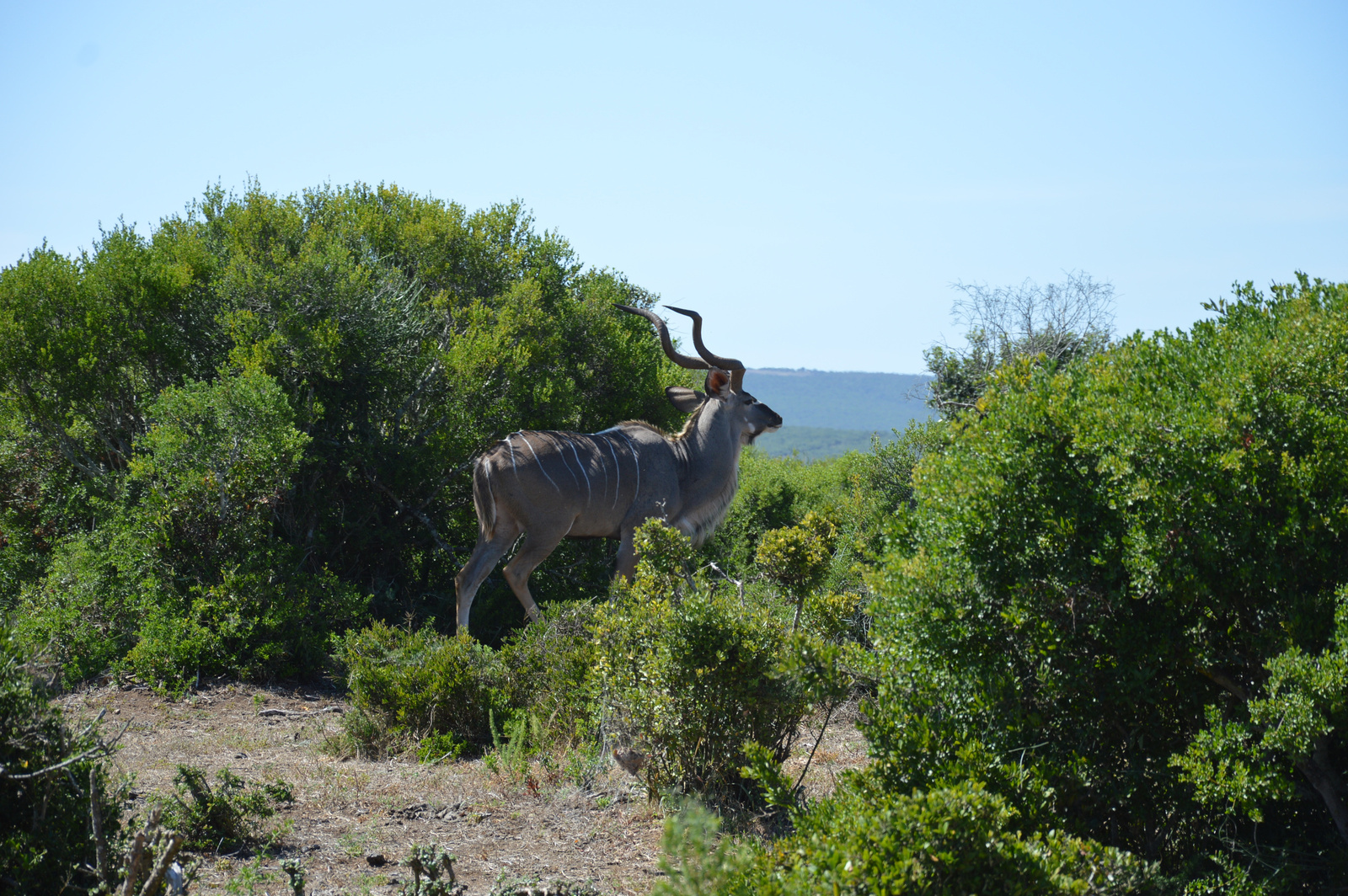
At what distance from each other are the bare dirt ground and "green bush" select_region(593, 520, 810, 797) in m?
0.35

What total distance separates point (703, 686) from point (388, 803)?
183cm

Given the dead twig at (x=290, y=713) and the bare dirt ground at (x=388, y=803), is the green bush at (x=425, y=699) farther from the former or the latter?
the dead twig at (x=290, y=713)

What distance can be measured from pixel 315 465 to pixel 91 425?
2.13m

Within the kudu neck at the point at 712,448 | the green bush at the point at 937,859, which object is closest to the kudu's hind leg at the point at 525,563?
the kudu neck at the point at 712,448

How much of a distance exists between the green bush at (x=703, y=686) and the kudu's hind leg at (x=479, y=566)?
391cm

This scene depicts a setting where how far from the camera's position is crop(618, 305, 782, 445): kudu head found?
1058 cm

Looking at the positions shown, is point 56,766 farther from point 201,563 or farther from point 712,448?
point 712,448

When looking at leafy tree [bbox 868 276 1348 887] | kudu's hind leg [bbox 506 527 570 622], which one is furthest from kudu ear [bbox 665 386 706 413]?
leafy tree [bbox 868 276 1348 887]

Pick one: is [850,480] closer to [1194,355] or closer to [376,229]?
[376,229]

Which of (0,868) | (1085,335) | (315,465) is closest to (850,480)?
(1085,335)

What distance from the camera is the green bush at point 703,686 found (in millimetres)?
4805

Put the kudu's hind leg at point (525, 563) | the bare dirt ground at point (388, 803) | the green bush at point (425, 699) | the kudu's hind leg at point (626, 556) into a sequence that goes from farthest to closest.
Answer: the kudu's hind leg at point (626, 556) < the kudu's hind leg at point (525, 563) < the green bush at point (425, 699) < the bare dirt ground at point (388, 803)

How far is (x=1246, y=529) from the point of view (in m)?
3.48

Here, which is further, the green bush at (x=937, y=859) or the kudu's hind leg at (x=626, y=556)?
the kudu's hind leg at (x=626, y=556)
